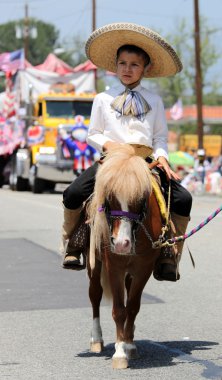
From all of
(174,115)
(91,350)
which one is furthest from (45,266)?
(174,115)

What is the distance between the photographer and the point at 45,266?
12945mm

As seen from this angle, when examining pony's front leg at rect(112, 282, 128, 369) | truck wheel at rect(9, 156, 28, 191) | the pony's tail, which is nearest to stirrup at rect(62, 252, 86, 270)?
the pony's tail

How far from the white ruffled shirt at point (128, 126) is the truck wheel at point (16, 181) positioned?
27046 millimetres

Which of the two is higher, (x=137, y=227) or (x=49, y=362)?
(x=137, y=227)

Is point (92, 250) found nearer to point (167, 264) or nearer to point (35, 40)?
point (167, 264)

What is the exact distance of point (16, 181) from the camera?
3491cm

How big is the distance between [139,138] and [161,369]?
5.17 feet

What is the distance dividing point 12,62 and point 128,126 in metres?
29.0

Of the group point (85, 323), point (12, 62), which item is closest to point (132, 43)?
point (85, 323)

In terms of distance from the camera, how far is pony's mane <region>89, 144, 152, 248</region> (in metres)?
6.67

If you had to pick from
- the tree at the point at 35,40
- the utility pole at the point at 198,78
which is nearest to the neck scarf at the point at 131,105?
the utility pole at the point at 198,78

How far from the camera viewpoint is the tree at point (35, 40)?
13612cm

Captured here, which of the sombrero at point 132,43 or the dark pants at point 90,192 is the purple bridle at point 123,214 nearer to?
the dark pants at point 90,192

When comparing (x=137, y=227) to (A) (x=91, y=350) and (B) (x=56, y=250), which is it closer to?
(A) (x=91, y=350)
